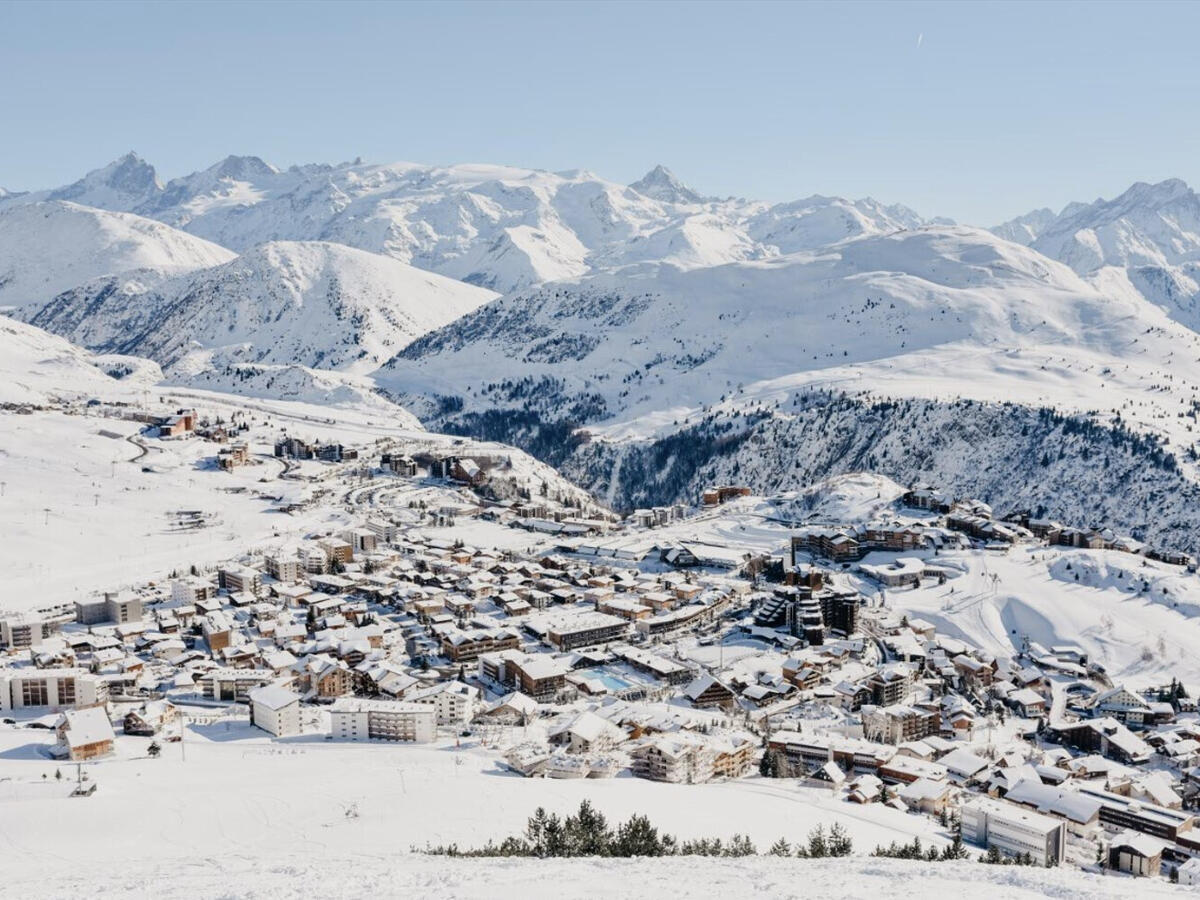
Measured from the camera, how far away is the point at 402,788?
121 feet

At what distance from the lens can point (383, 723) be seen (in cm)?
4566

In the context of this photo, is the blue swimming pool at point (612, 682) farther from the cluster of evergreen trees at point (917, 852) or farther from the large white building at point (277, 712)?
the cluster of evergreen trees at point (917, 852)

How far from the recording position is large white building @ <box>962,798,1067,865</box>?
35.8 metres

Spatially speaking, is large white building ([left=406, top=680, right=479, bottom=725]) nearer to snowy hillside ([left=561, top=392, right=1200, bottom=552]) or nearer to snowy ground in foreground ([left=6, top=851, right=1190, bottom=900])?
snowy ground in foreground ([left=6, top=851, right=1190, bottom=900])

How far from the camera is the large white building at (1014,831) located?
3575 centimetres

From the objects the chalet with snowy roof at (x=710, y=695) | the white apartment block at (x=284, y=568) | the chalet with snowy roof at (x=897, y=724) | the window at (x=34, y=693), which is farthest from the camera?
the white apartment block at (x=284, y=568)

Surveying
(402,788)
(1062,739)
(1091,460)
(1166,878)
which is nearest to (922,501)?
(1091,460)

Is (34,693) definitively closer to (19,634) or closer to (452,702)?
(19,634)

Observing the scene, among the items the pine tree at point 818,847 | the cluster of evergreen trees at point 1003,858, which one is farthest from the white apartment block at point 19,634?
the cluster of evergreen trees at point 1003,858

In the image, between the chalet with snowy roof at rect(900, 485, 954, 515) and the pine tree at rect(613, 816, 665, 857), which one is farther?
the chalet with snowy roof at rect(900, 485, 954, 515)

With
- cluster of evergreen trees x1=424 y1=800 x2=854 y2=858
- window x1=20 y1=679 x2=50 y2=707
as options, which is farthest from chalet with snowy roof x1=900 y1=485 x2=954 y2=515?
window x1=20 y1=679 x2=50 y2=707

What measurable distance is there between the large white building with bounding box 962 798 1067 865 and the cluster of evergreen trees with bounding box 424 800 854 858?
706 cm

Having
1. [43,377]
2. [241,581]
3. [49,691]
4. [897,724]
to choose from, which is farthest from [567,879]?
[43,377]

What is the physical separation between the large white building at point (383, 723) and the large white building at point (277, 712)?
1.92 meters
